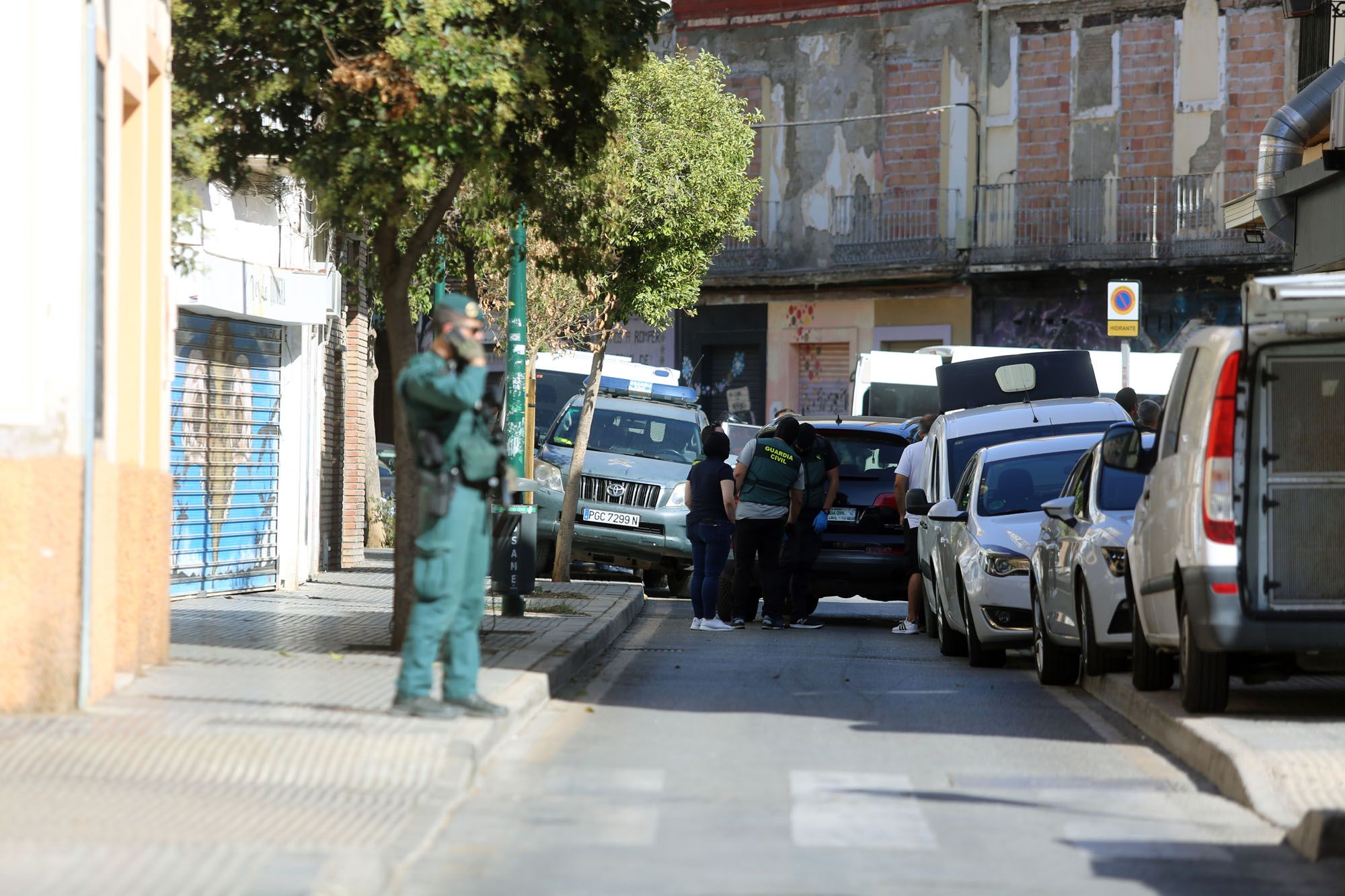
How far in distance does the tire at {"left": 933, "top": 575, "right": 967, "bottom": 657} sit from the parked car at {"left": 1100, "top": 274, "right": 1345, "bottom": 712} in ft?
15.4

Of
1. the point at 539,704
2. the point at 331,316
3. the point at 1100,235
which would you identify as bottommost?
the point at 539,704

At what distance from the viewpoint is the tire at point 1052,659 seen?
43.7 feet

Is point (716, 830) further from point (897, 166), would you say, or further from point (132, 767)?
point (897, 166)

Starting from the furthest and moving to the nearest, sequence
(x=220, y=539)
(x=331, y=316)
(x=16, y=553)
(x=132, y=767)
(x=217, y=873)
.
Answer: (x=331, y=316)
(x=220, y=539)
(x=16, y=553)
(x=132, y=767)
(x=217, y=873)

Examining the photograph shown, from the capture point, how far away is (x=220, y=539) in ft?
63.4

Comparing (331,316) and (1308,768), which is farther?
(331,316)

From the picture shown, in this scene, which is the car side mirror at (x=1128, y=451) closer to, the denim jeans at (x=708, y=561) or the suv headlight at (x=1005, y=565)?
the suv headlight at (x=1005, y=565)

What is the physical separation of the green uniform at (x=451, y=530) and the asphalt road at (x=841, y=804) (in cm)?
54

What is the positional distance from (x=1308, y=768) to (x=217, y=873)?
4.48 meters

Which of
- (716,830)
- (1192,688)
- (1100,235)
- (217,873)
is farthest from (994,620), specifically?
(1100,235)

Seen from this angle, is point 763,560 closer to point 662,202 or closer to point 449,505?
point 662,202

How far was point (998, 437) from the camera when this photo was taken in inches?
693

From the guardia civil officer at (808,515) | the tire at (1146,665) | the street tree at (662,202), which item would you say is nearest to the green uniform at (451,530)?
the tire at (1146,665)

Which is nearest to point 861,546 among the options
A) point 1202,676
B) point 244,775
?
point 1202,676
